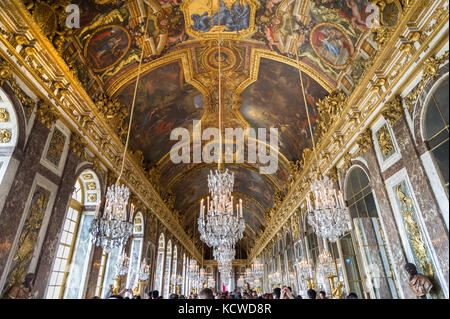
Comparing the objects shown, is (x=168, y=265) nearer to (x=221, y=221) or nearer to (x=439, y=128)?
(x=221, y=221)

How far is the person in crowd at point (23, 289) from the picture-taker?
4.89m

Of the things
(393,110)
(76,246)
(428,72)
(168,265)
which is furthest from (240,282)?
(428,72)

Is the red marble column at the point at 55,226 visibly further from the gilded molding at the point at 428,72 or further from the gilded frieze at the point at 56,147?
the gilded molding at the point at 428,72

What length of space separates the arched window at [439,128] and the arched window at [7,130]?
27.7 ft

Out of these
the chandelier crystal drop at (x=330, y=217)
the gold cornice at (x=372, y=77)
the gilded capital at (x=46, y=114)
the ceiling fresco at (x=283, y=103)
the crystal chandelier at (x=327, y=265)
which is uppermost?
the ceiling fresco at (x=283, y=103)

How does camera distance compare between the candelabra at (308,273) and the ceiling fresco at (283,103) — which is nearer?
the ceiling fresco at (283,103)

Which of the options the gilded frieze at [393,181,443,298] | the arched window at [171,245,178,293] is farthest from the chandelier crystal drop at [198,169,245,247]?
the arched window at [171,245,178,293]

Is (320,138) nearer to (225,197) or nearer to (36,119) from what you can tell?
(225,197)

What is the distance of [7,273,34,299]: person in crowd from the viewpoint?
4.89 metres

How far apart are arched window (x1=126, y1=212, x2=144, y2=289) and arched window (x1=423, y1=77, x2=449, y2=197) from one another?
39.3 feet

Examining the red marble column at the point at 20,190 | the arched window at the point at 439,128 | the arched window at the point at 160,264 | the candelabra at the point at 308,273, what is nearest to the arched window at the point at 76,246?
the red marble column at the point at 20,190

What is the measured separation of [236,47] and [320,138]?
500 centimetres

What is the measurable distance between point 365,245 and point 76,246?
8995 millimetres

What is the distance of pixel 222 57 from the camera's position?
10.4m
